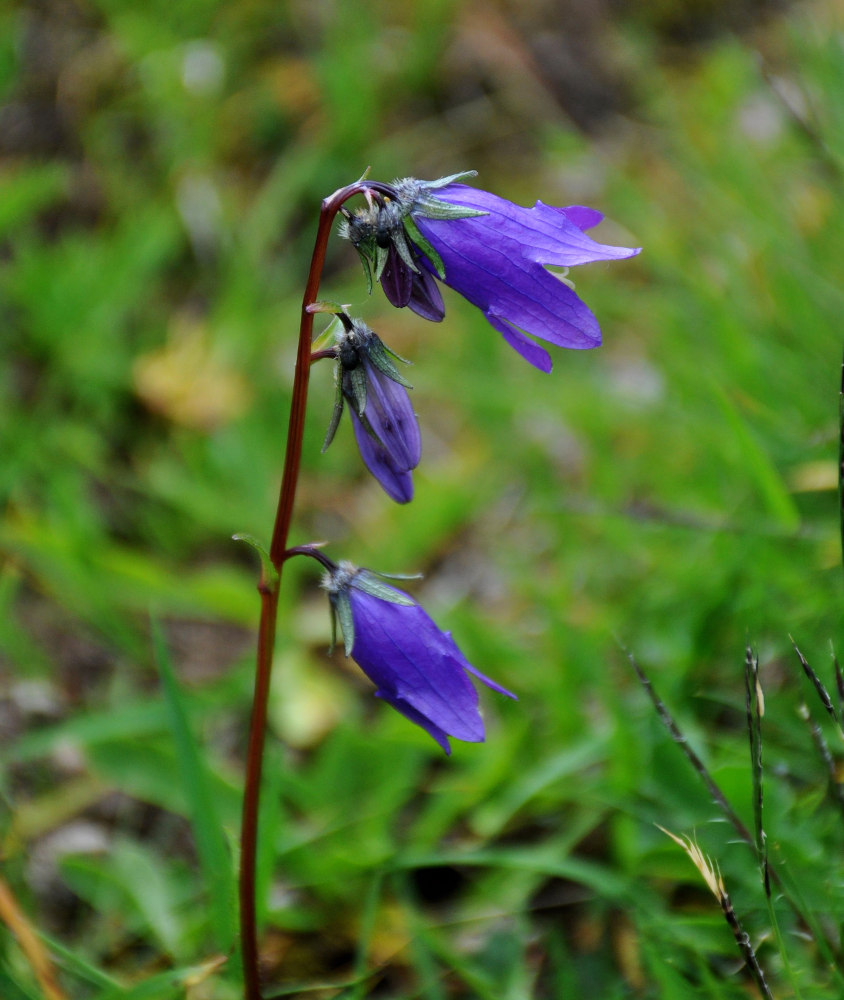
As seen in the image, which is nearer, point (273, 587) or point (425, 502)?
point (273, 587)

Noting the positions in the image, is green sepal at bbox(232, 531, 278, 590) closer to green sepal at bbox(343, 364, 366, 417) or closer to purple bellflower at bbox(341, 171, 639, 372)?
green sepal at bbox(343, 364, 366, 417)

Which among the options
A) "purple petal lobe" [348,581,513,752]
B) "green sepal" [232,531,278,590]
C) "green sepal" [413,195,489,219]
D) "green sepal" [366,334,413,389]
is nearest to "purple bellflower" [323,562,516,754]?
"purple petal lobe" [348,581,513,752]

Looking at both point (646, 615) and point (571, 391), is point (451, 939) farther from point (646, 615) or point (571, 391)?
point (571, 391)

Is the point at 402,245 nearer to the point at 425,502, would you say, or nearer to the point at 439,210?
the point at 439,210

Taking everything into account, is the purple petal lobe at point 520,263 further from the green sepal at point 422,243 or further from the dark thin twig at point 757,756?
the dark thin twig at point 757,756

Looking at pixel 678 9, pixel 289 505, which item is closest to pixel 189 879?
pixel 289 505

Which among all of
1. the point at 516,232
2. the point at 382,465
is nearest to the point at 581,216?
the point at 516,232

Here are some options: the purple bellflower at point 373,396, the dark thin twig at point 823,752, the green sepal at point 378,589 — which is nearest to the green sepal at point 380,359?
the purple bellflower at point 373,396
